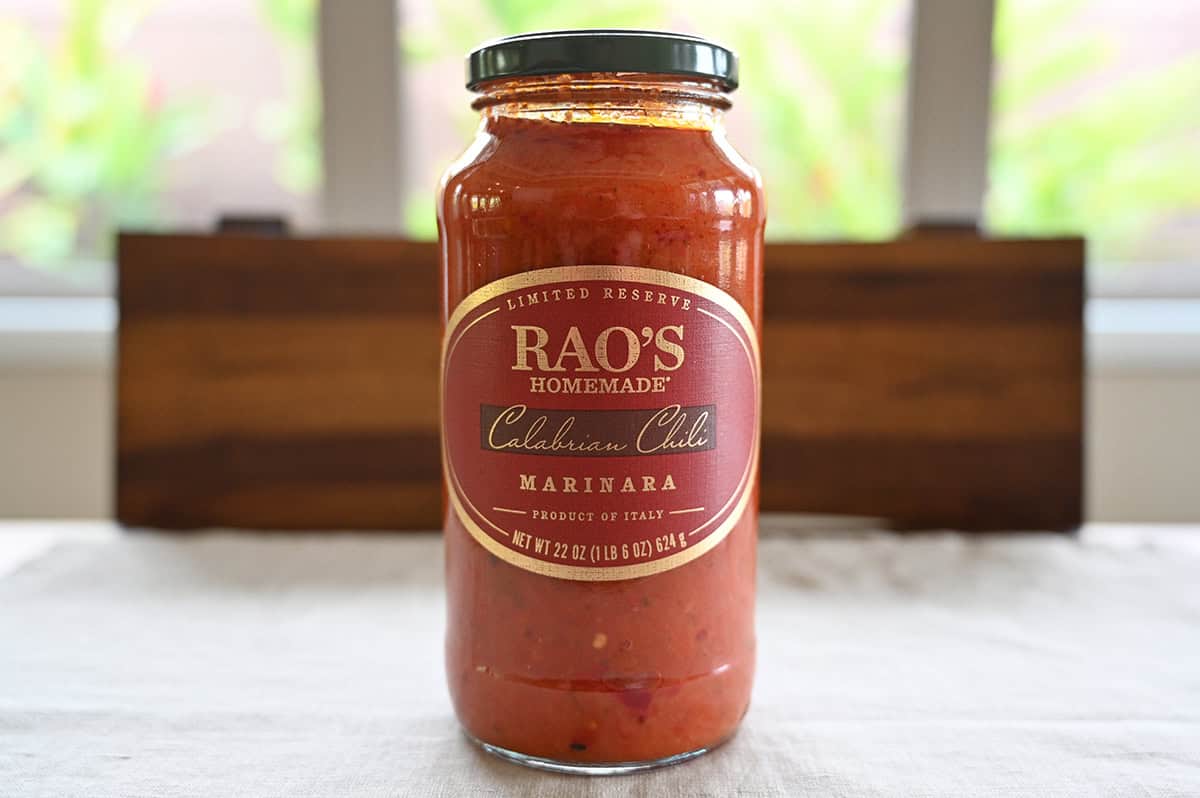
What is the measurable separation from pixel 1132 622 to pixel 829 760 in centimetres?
40

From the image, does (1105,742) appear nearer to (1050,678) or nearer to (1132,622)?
(1050,678)

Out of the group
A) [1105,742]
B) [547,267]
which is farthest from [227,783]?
[1105,742]

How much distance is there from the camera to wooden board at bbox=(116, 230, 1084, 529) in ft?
3.87

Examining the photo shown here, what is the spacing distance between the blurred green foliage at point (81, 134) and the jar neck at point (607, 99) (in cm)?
113

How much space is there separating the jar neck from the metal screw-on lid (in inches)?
0.4

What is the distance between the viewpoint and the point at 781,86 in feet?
5.11

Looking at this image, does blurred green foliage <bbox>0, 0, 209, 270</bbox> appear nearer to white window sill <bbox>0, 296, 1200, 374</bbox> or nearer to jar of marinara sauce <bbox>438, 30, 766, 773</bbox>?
white window sill <bbox>0, 296, 1200, 374</bbox>

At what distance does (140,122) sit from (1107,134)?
1.47 m

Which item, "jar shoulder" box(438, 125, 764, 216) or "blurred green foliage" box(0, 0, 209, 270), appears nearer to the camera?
"jar shoulder" box(438, 125, 764, 216)

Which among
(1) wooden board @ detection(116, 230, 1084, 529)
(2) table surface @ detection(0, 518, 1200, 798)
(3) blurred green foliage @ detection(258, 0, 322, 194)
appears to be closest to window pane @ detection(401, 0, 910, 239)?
(3) blurred green foliage @ detection(258, 0, 322, 194)

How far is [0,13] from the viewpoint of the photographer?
1.61 metres

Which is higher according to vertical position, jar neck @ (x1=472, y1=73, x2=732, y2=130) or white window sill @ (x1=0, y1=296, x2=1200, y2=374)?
jar neck @ (x1=472, y1=73, x2=732, y2=130)

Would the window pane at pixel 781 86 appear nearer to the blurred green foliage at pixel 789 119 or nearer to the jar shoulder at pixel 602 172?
the blurred green foliage at pixel 789 119

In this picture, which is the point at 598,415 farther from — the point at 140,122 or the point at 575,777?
the point at 140,122
